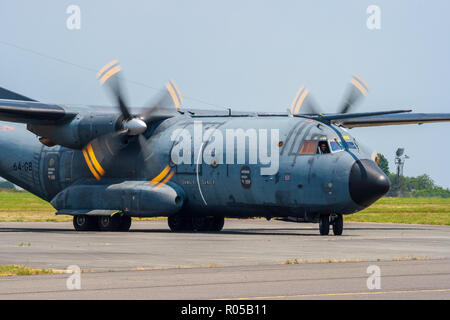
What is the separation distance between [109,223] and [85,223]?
1.19m

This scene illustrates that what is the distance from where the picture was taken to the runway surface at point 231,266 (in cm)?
1401

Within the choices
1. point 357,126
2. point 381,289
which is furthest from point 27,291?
point 357,126

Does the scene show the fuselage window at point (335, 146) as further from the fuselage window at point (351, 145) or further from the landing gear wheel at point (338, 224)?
the landing gear wheel at point (338, 224)

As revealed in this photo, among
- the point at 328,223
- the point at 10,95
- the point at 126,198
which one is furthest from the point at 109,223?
the point at 328,223

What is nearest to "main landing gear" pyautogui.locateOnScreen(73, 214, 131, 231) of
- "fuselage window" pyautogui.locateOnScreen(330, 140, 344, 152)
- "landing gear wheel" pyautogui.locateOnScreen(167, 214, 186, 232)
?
"landing gear wheel" pyautogui.locateOnScreen(167, 214, 186, 232)

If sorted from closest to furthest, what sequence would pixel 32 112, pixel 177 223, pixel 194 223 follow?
pixel 32 112, pixel 177 223, pixel 194 223

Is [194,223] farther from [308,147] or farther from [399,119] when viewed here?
[399,119]

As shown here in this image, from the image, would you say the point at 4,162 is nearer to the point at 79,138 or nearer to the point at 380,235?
the point at 79,138

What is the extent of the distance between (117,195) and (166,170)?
7.76 feet

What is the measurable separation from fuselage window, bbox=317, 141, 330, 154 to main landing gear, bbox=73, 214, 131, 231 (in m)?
9.21

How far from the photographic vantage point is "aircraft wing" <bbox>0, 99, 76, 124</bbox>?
111 ft

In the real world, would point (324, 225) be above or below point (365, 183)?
below

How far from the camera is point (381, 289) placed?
1434 centimetres

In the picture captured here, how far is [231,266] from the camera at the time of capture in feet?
61.8
